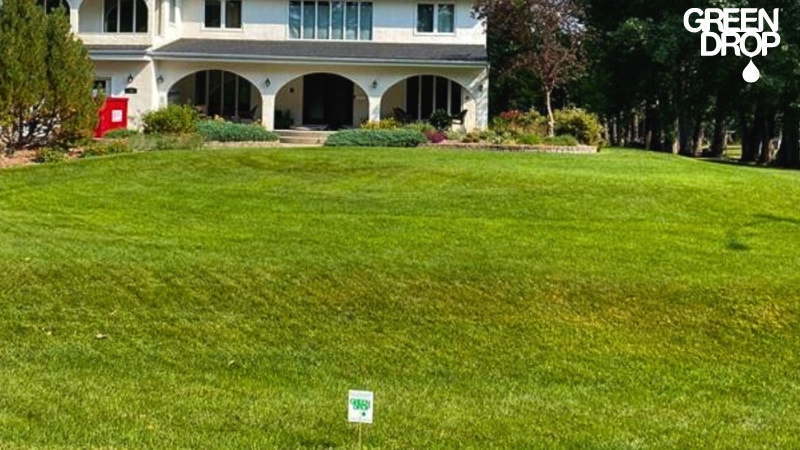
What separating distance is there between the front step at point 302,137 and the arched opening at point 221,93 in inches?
199

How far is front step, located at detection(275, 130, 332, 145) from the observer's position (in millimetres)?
27625

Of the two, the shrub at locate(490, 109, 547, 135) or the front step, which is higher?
the shrub at locate(490, 109, 547, 135)

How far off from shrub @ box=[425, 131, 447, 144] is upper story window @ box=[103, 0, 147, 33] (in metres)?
12.0

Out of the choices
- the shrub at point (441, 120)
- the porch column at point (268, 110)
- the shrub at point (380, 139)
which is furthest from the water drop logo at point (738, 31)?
the porch column at point (268, 110)

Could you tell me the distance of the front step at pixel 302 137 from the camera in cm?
2762

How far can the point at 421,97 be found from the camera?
33000mm

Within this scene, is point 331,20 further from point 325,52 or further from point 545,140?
point 545,140

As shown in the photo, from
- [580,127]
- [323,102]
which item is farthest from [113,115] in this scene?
[580,127]

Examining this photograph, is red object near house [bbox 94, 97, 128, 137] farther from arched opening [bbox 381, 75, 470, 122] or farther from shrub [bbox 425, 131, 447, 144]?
arched opening [bbox 381, 75, 470, 122]

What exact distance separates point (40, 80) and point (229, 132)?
563 cm

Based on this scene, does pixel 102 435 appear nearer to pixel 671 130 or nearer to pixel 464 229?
pixel 464 229

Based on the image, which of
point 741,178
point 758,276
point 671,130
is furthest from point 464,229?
point 671,130

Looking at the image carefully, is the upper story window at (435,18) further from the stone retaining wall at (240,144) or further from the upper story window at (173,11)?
the stone retaining wall at (240,144)

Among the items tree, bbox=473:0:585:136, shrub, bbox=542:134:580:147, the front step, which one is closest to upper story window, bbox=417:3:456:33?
tree, bbox=473:0:585:136
